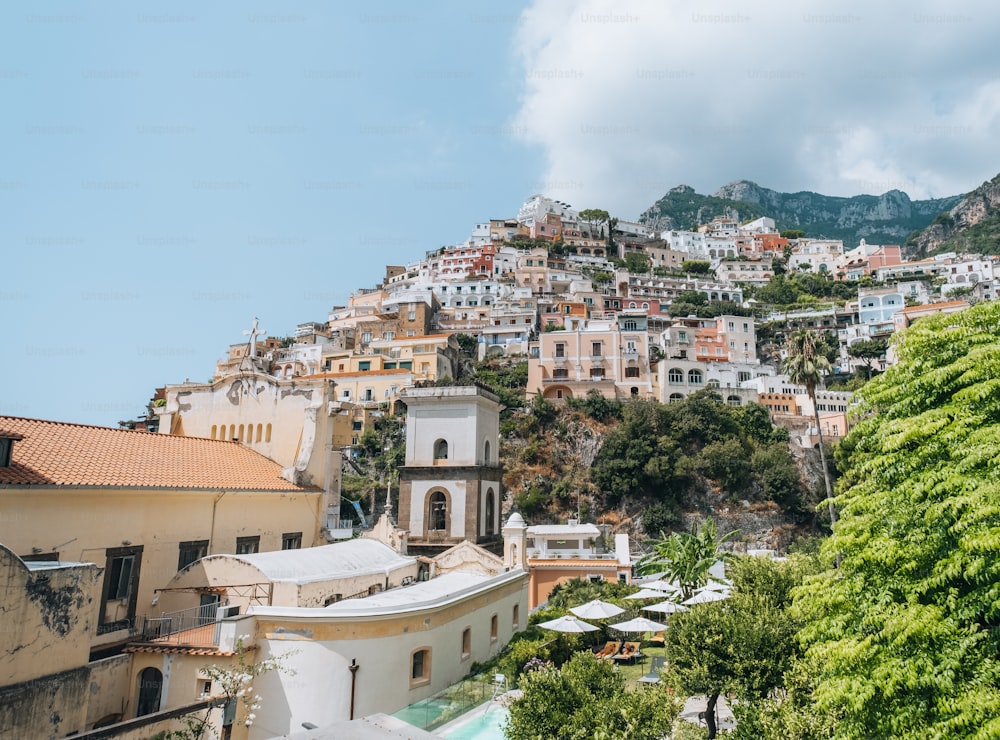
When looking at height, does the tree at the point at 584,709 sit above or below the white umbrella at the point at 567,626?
above

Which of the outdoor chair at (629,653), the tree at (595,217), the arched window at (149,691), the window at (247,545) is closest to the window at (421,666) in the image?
the arched window at (149,691)

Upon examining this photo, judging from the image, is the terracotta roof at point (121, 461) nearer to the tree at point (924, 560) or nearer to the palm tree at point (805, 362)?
the tree at point (924, 560)

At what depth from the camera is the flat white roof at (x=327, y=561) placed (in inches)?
658

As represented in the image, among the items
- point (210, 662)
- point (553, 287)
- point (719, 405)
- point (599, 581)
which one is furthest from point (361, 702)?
point (553, 287)

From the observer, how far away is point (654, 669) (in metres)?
23.8

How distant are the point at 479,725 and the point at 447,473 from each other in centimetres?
1330

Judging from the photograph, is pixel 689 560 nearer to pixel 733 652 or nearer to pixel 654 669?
pixel 654 669

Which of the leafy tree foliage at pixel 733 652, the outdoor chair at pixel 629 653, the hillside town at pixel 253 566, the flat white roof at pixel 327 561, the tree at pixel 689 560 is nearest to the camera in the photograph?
the hillside town at pixel 253 566

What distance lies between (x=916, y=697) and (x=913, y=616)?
958mm

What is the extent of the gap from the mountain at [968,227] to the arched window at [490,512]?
138665 millimetres

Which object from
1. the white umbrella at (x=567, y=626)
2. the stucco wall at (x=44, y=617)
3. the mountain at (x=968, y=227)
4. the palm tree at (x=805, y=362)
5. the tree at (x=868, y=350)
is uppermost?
the mountain at (x=968, y=227)

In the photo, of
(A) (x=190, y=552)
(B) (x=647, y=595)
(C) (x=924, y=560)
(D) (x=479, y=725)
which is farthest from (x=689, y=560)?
(C) (x=924, y=560)

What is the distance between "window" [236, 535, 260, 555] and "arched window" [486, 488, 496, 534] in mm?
11059

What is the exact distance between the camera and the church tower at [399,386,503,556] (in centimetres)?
2808
